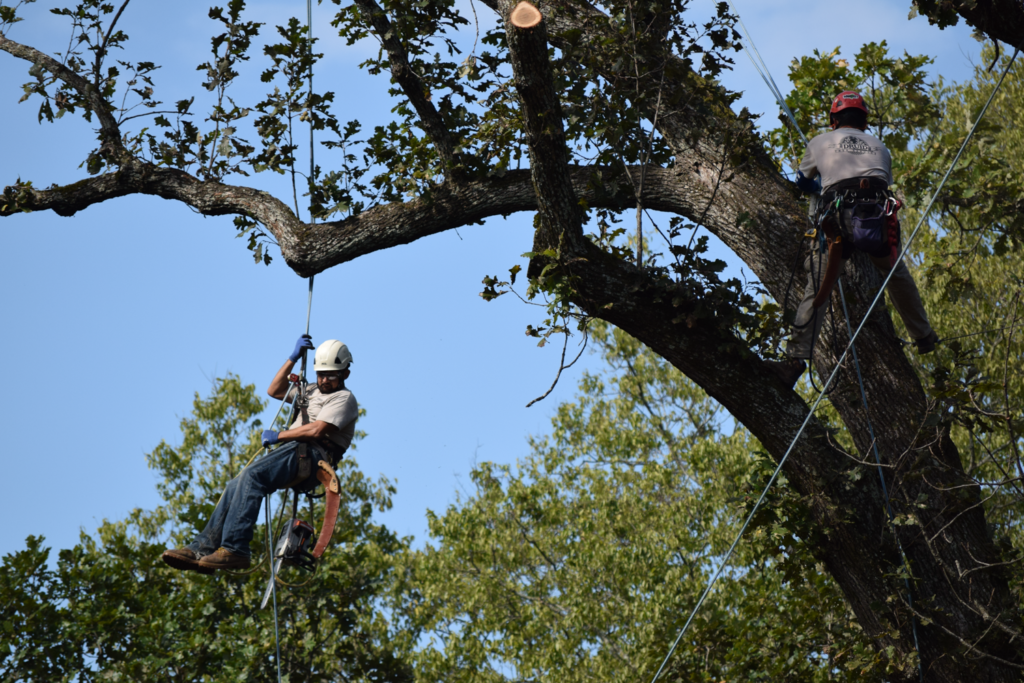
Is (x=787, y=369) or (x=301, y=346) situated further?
(x=301, y=346)

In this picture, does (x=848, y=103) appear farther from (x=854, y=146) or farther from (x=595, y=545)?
(x=595, y=545)

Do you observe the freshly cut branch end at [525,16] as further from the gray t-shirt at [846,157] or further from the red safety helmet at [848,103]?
the red safety helmet at [848,103]

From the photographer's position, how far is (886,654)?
497 centimetres

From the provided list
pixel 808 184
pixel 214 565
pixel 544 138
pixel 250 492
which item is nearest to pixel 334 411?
pixel 250 492

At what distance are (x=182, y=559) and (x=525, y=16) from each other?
134 inches

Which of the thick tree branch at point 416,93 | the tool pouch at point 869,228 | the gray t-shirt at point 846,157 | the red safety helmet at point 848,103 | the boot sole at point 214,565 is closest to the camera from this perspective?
the tool pouch at point 869,228

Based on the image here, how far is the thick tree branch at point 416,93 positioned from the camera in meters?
5.88

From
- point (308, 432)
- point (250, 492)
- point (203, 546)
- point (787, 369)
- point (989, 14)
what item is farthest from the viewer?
point (308, 432)

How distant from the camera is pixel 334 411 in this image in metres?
6.21

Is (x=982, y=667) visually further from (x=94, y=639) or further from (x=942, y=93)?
(x=942, y=93)

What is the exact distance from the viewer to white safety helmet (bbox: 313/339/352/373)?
6.39 meters

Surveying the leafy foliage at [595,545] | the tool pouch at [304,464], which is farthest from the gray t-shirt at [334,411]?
the leafy foliage at [595,545]

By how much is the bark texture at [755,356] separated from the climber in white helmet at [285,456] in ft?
2.43

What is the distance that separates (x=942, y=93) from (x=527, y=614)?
37.5 ft
